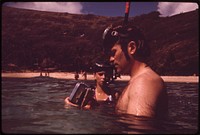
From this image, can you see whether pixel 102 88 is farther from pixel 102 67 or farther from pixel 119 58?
pixel 119 58

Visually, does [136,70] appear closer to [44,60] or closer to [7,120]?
[7,120]

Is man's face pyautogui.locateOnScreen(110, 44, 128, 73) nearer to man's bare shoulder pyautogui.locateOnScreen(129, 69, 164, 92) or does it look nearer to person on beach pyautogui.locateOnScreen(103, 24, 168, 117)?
person on beach pyautogui.locateOnScreen(103, 24, 168, 117)

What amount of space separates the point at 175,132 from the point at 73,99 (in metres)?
3.27

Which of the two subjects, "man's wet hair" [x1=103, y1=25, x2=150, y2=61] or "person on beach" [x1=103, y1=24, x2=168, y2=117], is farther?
"man's wet hair" [x1=103, y1=25, x2=150, y2=61]

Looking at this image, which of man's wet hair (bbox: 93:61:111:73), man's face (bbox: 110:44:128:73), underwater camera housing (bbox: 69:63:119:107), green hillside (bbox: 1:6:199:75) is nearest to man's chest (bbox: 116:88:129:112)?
man's face (bbox: 110:44:128:73)

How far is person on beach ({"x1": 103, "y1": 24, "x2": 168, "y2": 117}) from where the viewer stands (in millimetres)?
3773

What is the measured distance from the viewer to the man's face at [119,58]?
4.38 meters

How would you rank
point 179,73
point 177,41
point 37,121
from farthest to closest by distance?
point 177,41 → point 179,73 → point 37,121

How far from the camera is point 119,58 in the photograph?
4402 millimetres

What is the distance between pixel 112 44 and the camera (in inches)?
179

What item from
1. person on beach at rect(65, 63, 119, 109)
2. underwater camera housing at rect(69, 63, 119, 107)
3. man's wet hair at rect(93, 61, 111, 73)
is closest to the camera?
underwater camera housing at rect(69, 63, 119, 107)

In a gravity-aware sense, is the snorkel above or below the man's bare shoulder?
above

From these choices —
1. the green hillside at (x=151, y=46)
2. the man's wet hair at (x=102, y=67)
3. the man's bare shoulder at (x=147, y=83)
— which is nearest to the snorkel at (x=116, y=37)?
the man's bare shoulder at (x=147, y=83)

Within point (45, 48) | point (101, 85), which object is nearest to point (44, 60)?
point (45, 48)
